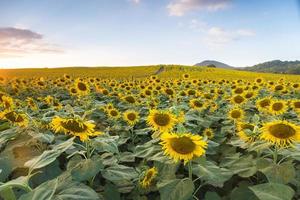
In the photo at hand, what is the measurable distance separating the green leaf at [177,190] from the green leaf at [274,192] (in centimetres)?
46

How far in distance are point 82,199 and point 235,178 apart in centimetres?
225

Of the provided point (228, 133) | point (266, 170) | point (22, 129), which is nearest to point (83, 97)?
point (228, 133)

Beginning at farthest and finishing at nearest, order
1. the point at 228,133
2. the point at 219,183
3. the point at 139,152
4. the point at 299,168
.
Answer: the point at 228,133 < the point at 299,168 < the point at 139,152 < the point at 219,183

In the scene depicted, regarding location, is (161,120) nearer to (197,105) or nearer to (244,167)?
(244,167)

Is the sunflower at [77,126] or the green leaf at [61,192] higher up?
the sunflower at [77,126]

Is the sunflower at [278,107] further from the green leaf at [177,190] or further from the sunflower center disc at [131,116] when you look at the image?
the green leaf at [177,190]

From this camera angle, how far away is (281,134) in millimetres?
3664

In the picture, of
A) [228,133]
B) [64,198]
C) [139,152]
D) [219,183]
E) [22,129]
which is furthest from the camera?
[228,133]

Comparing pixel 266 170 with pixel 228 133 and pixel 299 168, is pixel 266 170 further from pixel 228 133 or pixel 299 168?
pixel 228 133

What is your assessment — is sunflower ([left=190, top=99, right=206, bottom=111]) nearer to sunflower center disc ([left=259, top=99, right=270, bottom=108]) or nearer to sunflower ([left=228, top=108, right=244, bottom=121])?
sunflower center disc ([left=259, top=99, right=270, bottom=108])

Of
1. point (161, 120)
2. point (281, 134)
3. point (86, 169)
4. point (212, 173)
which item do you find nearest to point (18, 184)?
point (86, 169)

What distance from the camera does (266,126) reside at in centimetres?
379

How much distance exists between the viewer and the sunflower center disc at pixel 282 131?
3.66m

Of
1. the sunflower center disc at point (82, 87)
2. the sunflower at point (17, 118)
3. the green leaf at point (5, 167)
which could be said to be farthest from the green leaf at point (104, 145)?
the sunflower center disc at point (82, 87)
